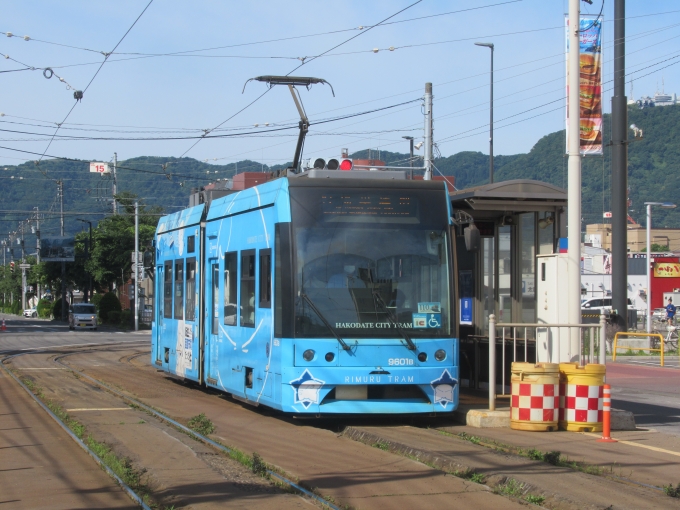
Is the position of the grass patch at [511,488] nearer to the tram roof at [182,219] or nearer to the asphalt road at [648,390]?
the asphalt road at [648,390]

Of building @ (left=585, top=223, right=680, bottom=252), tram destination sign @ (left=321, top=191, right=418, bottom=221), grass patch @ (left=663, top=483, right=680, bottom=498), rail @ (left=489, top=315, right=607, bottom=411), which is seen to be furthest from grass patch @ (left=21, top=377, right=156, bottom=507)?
building @ (left=585, top=223, right=680, bottom=252)

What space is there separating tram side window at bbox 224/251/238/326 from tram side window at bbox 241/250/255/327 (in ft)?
1.27

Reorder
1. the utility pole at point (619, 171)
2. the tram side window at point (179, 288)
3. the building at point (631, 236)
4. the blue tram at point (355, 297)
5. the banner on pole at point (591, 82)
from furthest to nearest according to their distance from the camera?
the building at point (631, 236) < the utility pole at point (619, 171) < the tram side window at point (179, 288) < the banner on pole at point (591, 82) < the blue tram at point (355, 297)

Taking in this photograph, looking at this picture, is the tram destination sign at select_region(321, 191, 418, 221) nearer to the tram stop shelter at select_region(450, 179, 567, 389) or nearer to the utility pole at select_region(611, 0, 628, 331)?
the tram stop shelter at select_region(450, 179, 567, 389)

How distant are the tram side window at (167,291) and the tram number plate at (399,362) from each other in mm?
7503

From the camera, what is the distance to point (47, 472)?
848cm

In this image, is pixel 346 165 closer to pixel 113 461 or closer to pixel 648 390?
pixel 113 461

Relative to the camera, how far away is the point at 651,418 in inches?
520

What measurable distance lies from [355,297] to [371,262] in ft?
1.54

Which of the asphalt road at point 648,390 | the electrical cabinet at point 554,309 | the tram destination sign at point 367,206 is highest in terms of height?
the tram destination sign at point 367,206

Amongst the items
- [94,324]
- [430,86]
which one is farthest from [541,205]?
[94,324]

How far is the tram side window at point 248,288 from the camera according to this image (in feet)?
40.1

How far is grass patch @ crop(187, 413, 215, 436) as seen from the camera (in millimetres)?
11045

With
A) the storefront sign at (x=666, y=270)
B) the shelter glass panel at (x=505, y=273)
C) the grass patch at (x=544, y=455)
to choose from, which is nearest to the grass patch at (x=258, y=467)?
the grass patch at (x=544, y=455)
